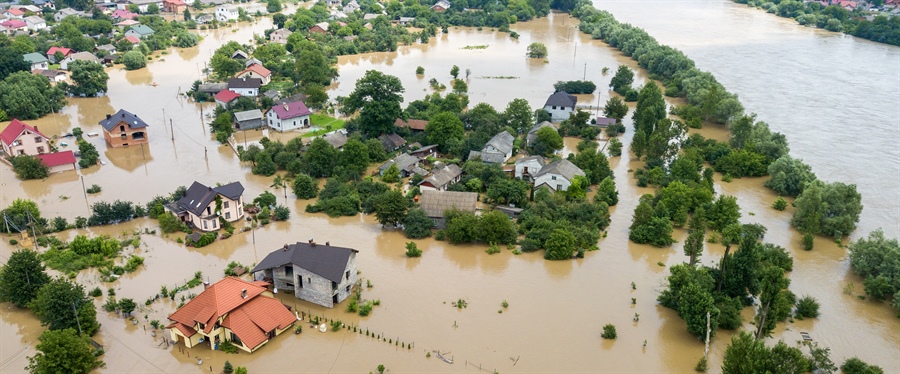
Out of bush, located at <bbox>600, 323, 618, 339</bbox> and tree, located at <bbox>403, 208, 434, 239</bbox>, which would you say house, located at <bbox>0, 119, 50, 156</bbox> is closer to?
tree, located at <bbox>403, 208, 434, 239</bbox>

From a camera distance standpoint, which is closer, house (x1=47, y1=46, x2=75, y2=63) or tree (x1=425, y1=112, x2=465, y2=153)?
tree (x1=425, y1=112, x2=465, y2=153)

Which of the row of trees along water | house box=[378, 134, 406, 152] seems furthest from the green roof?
the row of trees along water

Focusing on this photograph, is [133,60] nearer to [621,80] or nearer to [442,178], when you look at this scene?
[442,178]

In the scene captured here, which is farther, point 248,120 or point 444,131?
point 248,120

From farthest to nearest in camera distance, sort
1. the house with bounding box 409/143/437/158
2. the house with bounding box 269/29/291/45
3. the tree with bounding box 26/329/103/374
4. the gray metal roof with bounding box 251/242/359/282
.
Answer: the house with bounding box 269/29/291/45, the house with bounding box 409/143/437/158, the gray metal roof with bounding box 251/242/359/282, the tree with bounding box 26/329/103/374

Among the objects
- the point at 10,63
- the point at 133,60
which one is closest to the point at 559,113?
the point at 133,60

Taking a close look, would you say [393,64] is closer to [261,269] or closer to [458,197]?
[458,197]

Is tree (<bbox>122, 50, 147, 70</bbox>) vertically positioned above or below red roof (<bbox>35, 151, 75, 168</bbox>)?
above

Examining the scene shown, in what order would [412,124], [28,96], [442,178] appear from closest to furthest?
1. [442,178]
2. [412,124]
3. [28,96]

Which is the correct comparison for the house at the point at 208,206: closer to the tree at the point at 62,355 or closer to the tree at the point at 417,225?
the tree at the point at 417,225
